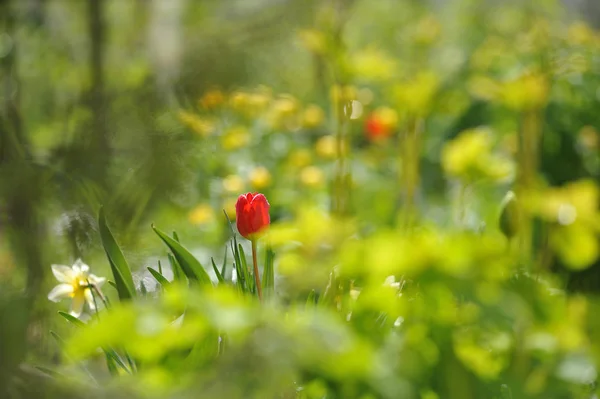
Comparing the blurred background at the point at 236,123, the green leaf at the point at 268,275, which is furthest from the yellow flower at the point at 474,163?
the green leaf at the point at 268,275

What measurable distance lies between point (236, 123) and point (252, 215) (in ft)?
5.85

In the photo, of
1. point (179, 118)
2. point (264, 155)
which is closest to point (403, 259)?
point (179, 118)

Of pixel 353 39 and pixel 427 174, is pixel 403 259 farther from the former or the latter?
pixel 353 39

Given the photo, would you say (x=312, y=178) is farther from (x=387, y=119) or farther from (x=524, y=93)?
(x=524, y=93)

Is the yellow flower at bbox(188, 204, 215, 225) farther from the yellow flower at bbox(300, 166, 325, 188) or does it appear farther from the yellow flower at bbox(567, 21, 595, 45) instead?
the yellow flower at bbox(567, 21, 595, 45)

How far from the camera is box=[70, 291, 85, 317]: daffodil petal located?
2.75 feet

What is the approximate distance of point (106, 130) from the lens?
1.29 m

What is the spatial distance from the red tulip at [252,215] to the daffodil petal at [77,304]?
259 mm

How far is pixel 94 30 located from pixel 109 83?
0.27 meters

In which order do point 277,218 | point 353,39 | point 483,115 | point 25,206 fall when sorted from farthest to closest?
A: point 353,39
point 483,115
point 277,218
point 25,206

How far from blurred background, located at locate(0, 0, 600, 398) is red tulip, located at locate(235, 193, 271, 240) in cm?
10

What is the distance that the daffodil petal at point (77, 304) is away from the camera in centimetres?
84

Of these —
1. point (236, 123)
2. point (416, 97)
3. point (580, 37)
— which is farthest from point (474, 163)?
point (236, 123)

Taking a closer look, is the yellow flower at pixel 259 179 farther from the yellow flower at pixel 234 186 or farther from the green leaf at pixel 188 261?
the green leaf at pixel 188 261
